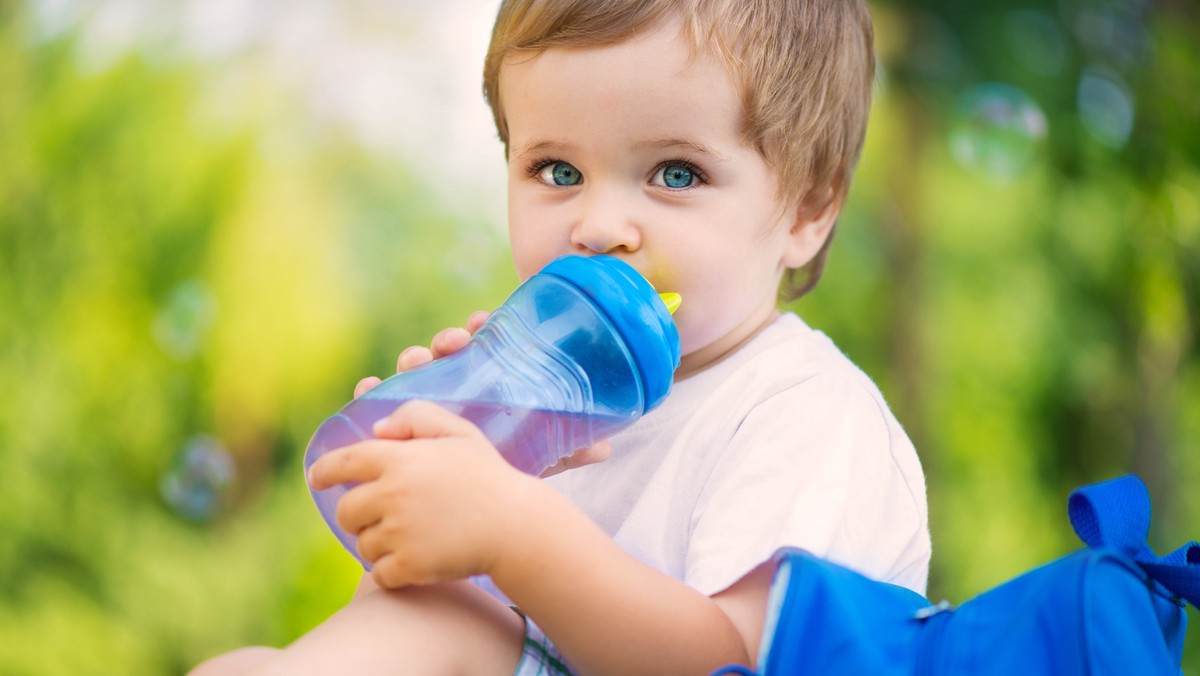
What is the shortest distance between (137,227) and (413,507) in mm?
2036

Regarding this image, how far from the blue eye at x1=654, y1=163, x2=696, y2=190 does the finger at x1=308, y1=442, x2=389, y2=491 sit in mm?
313

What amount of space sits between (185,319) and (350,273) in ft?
1.29

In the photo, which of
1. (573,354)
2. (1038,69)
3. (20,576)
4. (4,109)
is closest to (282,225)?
(4,109)

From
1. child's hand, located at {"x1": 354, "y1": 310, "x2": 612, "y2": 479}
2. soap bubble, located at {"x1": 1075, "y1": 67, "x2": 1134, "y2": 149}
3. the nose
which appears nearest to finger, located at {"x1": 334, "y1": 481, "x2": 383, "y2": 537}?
child's hand, located at {"x1": 354, "y1": 310, "x2": 612, "y2": 479}

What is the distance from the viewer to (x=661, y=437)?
0.95 m

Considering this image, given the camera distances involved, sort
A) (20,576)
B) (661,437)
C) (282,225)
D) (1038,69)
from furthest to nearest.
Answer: (1038,69) < (282,225) < (20,576) < (661,437)

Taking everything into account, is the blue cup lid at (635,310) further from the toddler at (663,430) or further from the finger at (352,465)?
the finger at (352,465)

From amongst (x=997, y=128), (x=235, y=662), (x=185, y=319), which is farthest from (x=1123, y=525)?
(x=185, y=319)

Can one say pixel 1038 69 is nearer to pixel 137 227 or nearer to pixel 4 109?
pixel 137 227

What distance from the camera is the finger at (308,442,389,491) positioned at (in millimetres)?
709

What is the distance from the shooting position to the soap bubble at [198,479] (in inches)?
90.1

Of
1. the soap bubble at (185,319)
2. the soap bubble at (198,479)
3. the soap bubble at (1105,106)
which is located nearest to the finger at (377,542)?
the soap bubble at (198,479)

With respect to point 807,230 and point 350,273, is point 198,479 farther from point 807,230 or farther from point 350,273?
point 807,230

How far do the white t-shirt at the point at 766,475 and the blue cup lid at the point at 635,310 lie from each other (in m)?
0.09
